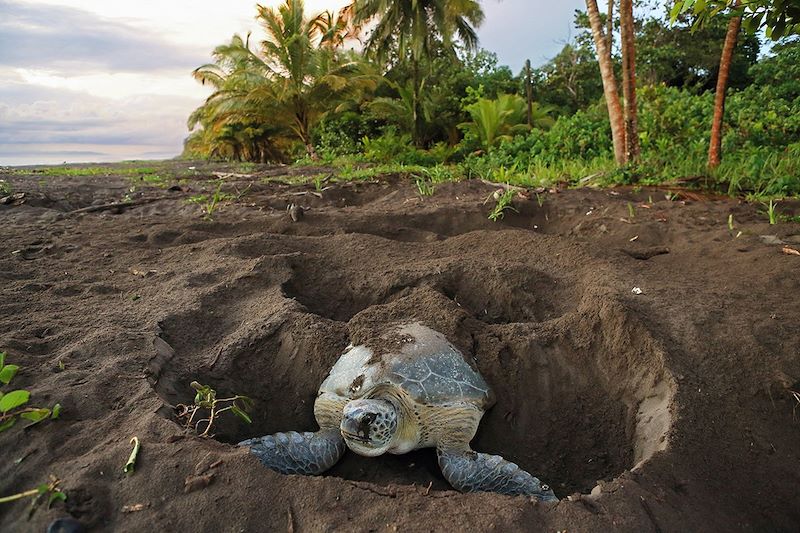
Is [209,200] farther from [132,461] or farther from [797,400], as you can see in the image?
[797,400]

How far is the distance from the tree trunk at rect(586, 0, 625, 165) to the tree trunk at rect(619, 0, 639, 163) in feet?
0.33

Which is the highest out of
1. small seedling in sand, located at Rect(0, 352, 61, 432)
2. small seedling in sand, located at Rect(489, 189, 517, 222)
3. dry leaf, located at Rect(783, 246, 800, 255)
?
small seedling in sand, located at Rect(489, 189, 517, 222)

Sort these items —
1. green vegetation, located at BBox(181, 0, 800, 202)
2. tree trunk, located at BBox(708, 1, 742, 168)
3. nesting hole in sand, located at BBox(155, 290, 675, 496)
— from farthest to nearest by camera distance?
1. green vegetation, located at BBox(181, 0, 800, 202)
2. tree trunk, located at BBox(708, 1, 742, 168)
3. nesting hole in sand, located at BBox(155, 290, 675, 496)

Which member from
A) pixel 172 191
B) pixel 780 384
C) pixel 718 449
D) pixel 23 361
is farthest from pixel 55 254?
pixel 780 384

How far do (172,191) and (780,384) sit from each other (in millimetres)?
6098

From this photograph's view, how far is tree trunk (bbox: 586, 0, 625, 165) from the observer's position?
5.82 metres

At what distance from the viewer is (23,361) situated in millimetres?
1947

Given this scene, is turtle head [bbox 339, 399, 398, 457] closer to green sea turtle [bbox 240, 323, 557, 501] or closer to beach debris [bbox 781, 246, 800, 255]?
green sea turtle [bbox 240, 323, 557, 501]

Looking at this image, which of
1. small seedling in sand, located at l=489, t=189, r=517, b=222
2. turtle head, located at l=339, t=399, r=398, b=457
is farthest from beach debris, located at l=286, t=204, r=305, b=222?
turtle head, located at l=339, t=399, r=398, b=457

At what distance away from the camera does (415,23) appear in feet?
51.5

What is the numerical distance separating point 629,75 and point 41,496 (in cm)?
652

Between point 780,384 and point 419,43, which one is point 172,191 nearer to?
point 780,384

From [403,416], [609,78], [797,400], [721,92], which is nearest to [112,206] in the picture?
[403,416]

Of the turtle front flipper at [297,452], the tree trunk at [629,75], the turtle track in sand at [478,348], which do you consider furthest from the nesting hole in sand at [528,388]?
the tree trunk at [629,75]
